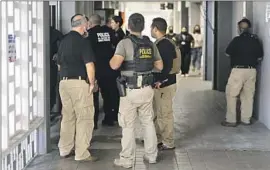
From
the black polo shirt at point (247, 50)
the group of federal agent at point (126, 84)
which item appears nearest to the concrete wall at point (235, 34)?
the black polo shirt at point (247, 50)

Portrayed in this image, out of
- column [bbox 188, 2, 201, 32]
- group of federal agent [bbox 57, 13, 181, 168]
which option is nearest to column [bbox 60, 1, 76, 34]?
group of federal agent [bbox 57, 13, 181, 168]

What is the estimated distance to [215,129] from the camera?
862 centimetres

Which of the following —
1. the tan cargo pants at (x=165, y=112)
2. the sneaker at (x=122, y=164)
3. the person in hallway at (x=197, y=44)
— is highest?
the person in hallway at (x=197, y=44)

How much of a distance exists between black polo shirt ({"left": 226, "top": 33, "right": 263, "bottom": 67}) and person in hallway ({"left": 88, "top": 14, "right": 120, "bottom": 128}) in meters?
1.97

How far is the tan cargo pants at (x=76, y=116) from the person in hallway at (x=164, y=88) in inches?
35.5

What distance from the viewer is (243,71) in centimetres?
869

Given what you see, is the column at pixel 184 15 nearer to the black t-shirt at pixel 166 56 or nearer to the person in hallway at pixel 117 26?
the person in hallway at pixel 117 26

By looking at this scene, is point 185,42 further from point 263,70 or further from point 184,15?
point 263,70

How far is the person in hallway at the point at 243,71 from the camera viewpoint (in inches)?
341

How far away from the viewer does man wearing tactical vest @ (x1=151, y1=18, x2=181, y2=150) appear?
22.0ft

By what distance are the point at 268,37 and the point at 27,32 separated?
413 cm

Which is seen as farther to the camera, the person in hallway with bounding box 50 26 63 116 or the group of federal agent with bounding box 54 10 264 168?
the person in hallway with bounding box 50 26 63 116

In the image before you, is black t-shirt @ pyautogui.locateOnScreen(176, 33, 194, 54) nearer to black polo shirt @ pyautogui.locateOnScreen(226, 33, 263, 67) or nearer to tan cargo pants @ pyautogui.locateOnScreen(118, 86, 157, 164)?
black polo shirt @ pyautogui.locateOnScreen(226, 33, 263, 67)

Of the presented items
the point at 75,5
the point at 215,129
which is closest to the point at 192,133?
the point at 215,129
